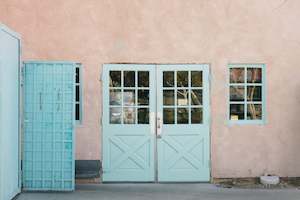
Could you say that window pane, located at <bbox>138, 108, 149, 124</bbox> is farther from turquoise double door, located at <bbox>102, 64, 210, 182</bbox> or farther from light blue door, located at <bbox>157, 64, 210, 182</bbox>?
light blue door, located at <bbox>157, 64, 210, 182</bbox>

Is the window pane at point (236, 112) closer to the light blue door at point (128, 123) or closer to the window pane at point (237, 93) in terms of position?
the window pane at point (237, 93)

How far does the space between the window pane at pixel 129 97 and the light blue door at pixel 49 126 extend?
4.72 ft

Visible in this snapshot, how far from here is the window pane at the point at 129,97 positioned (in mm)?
9383

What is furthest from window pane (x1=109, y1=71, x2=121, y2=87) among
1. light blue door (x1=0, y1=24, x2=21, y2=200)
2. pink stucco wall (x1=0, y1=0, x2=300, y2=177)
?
light blue door (x1=0, y1=24, x2=21, y2=200)

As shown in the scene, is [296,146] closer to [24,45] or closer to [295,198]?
[295,198]

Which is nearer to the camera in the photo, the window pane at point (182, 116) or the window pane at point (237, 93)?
the window pane at point (182, 116)

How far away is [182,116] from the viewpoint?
945cm

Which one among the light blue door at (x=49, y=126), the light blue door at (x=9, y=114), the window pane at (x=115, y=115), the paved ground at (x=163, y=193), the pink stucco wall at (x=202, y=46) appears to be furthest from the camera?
the window pane at (x=115, y=115)

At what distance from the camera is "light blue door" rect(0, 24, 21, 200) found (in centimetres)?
710

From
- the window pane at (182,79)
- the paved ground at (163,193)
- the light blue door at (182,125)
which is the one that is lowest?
the paved ground at (163,193)

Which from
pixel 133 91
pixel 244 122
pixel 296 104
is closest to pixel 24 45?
pixel 133 91

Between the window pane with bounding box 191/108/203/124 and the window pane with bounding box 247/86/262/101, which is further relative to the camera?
the window pane with bounding box 247/86/262/101

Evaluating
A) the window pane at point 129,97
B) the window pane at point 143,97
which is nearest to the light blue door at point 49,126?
the window pane at point 129,97

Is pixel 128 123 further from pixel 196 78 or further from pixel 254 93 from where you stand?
pixel 254 93
